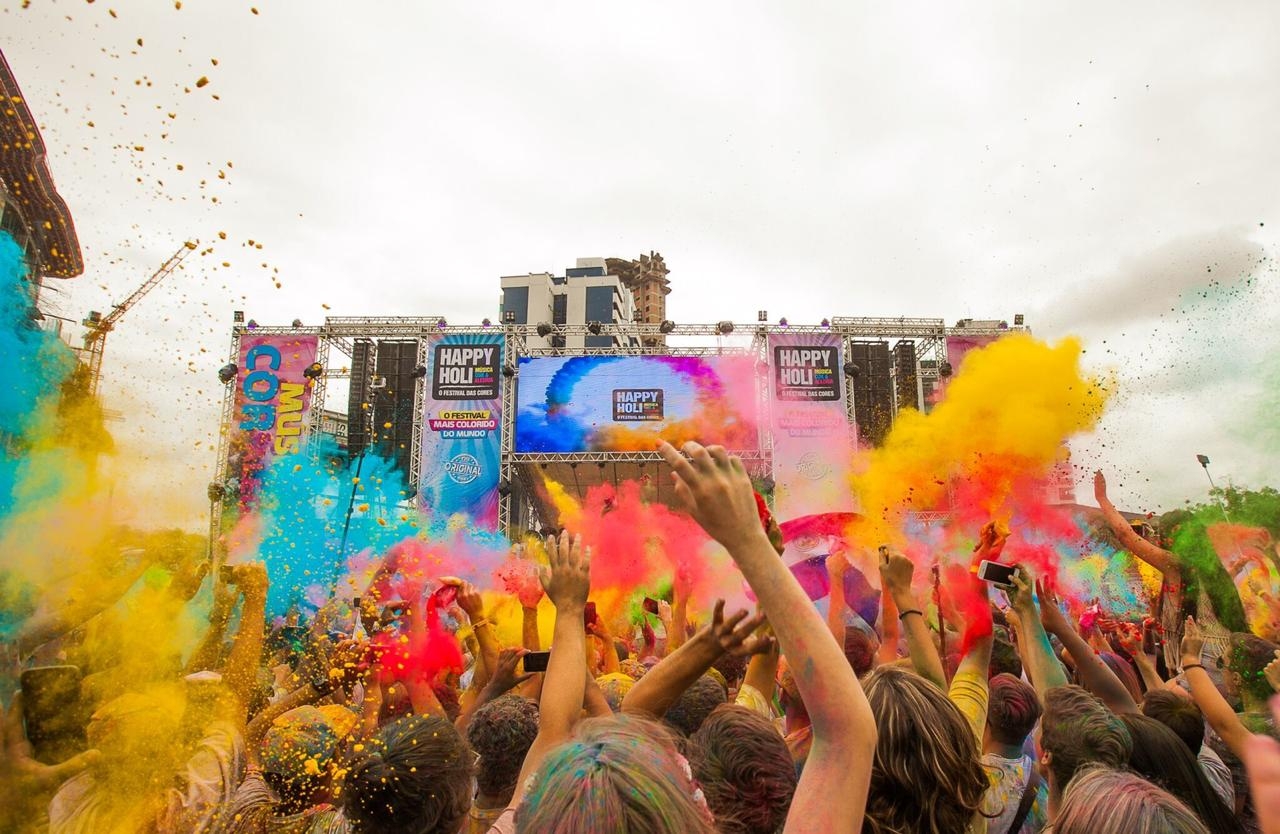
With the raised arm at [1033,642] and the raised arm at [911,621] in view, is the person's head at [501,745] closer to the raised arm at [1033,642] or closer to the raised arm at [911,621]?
the raised arm at [911,621]

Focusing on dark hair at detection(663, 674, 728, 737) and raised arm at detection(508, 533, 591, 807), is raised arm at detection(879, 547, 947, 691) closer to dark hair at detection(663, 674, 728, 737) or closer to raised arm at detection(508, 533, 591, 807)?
dark hair at detection(663, 674, 728, 737)

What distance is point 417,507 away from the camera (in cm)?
2280

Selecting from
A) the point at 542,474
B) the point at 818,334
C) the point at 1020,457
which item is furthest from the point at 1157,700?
the point at 542,474

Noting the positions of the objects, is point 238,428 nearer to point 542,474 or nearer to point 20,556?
point 542,474

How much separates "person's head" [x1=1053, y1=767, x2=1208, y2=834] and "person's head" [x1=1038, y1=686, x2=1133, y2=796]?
0.66m

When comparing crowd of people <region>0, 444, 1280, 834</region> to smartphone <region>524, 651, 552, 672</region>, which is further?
smartphone <region>524, 651, 552, 672</region>

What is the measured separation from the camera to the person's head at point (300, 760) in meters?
2.63

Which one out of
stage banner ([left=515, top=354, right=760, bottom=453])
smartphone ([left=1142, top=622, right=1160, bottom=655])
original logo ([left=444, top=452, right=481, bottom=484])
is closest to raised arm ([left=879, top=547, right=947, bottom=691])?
smartphone ([left=1142, top=622, right=1160, bottom=655])

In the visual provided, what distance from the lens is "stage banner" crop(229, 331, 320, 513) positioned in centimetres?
2358

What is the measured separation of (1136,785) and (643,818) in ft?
4.61

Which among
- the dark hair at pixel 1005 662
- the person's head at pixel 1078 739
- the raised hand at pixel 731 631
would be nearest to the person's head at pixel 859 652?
the dark hair at pixel 1005 662

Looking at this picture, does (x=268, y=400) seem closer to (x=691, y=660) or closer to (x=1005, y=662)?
(x=1005, y=662)

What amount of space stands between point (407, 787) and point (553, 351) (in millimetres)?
22273

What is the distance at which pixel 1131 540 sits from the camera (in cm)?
453
